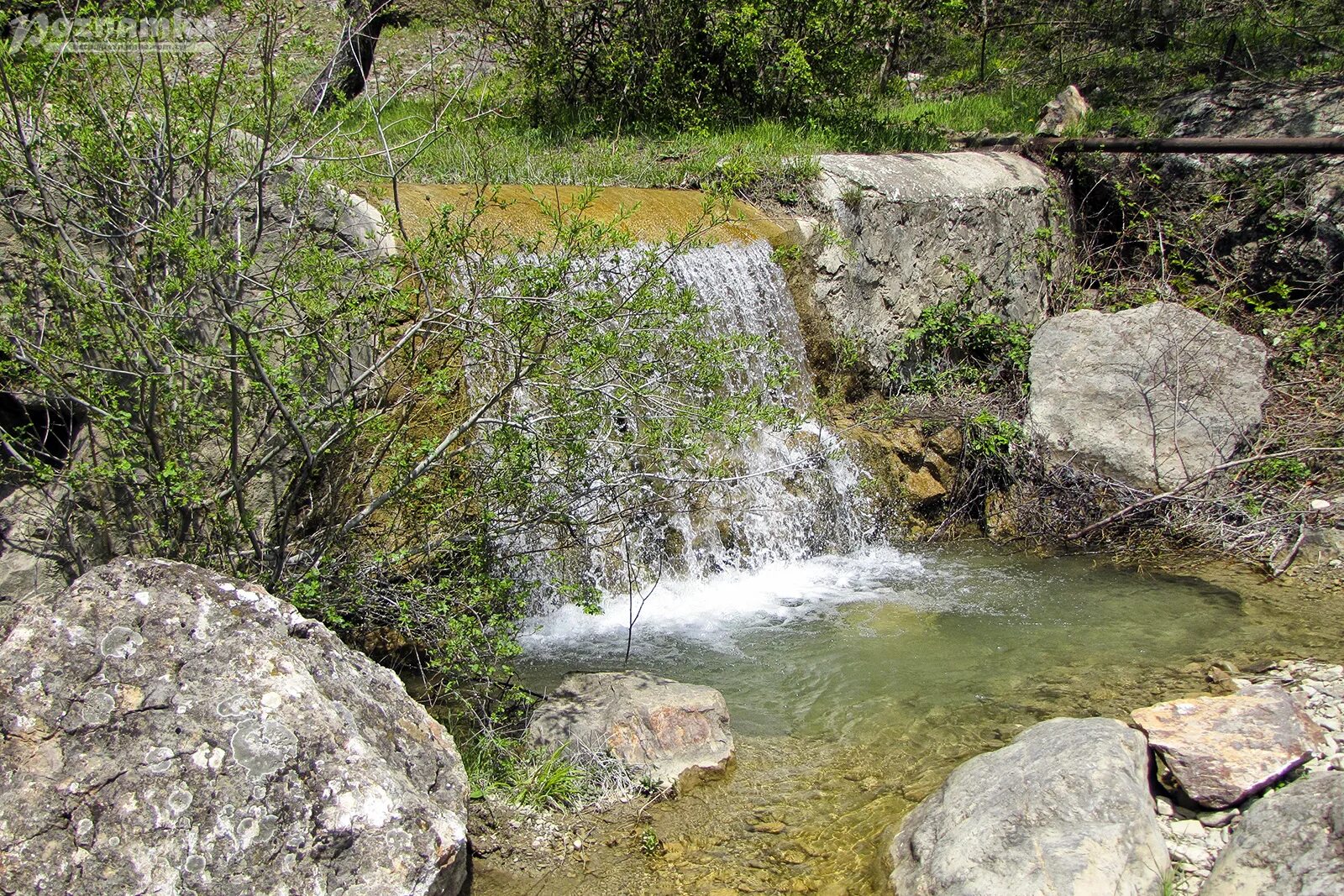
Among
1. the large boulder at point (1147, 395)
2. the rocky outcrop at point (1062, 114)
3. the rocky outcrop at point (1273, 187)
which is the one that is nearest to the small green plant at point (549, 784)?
the large boulder at point (1147, 395)

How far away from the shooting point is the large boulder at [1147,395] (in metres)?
Answer: 7.65

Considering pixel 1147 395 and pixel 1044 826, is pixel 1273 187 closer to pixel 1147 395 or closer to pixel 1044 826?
pixel 1147 395

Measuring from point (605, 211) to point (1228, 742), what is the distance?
5.15m

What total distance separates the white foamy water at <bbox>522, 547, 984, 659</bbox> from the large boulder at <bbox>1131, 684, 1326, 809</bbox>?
86.5 inches

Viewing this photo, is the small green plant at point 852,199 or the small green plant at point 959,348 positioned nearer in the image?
the small green plant at point 852,199

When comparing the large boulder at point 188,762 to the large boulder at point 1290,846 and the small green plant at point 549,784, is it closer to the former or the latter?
the small green plant at point 549,784

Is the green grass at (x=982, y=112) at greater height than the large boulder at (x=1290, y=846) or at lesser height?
greater

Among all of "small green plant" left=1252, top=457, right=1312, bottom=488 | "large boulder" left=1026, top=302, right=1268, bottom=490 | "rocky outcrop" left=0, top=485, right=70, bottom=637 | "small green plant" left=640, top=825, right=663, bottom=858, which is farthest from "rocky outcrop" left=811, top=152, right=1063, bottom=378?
"rocky outcrop" left=0, top=485, right=70, bottom=637

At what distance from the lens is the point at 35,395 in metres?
4.64

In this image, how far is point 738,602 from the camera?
6.70 metres

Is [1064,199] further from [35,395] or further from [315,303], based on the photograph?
[35,395]

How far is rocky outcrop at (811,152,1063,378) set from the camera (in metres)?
8.64

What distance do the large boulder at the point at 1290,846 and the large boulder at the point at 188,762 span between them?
2555 mm

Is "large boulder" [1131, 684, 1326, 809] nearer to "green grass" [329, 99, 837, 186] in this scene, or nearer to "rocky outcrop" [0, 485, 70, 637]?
"green grass" [329, 99, 837, 186]
